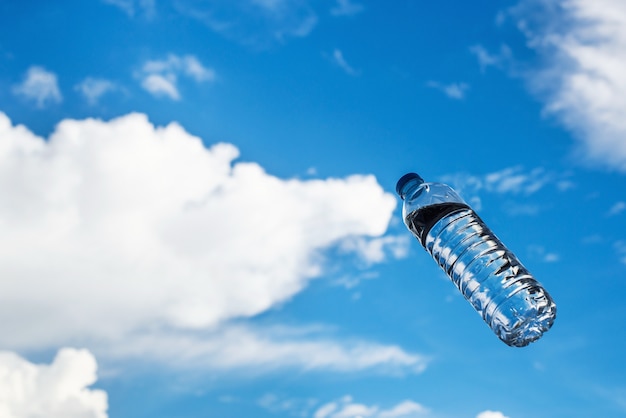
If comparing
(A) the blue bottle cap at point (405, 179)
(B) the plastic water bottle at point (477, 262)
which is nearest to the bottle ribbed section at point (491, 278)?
(B) the plastic water bottle at point (477, 262)

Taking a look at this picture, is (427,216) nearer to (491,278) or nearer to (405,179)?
(405,179)

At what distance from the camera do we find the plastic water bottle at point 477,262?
157 inches

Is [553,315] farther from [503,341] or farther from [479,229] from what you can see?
[479,229]

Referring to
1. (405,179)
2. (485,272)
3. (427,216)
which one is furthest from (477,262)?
(405,179)

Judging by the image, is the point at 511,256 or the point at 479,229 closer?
the point at 511,256

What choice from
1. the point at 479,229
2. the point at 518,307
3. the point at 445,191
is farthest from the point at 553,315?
the point at 445,191

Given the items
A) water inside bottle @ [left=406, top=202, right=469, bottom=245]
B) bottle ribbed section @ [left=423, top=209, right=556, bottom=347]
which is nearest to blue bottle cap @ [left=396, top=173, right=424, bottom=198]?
water inside bottle @ [left=406, top=202, right=469, bottom=245]

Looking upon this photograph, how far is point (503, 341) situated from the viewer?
13.2 ft

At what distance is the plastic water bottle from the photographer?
157 inches

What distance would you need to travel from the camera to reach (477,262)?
4.27 m

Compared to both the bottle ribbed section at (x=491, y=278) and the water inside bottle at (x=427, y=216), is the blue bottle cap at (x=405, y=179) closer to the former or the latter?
the water inside bottle at (x=427, y=216)

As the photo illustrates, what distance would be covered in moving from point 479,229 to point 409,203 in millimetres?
463

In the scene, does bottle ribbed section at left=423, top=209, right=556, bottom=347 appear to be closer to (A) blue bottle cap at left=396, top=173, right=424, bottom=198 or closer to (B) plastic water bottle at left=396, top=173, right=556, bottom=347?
(B) plastic water bottle at left=396, top=173, right=556, bottom=347

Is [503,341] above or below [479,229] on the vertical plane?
below
